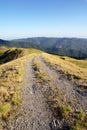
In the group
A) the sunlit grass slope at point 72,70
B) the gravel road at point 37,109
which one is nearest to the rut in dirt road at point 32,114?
the gravel road at point 37,109

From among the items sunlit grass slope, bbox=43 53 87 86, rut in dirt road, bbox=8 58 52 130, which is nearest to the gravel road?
rut in dirt road, bbox=8 58 52 130

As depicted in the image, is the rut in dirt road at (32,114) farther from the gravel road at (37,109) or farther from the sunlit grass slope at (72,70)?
the sunlit grass slope at (72,70)

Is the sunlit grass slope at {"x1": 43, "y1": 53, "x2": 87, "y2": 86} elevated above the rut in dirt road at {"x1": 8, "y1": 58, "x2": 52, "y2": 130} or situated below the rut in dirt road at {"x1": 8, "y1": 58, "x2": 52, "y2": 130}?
below

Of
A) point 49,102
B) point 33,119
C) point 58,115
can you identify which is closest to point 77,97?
point 49,102

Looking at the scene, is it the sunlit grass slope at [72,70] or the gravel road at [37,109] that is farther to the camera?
the sunlit grass slope at [72,70]

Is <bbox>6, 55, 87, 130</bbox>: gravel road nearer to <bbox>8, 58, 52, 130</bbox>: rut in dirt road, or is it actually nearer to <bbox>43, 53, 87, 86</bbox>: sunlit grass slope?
<bbox>8, 58, 52, 130</bbox>: rut in dirt road

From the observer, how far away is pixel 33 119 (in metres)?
13.8

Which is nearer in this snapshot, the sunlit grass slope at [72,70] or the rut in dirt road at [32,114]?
the rut in dirt road at [32,114]

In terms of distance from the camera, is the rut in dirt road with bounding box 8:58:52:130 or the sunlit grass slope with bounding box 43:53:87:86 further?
the sunlit grass slope with bounding box 43:53:87:86

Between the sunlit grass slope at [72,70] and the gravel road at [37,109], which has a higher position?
the gravel road at [37,109]

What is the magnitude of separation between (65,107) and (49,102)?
1.99m

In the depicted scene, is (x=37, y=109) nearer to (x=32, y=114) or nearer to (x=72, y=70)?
(x=32, y=114)

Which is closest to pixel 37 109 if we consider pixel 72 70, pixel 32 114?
pixel 32 114

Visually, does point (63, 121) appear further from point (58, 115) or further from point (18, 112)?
point (18, 112)
